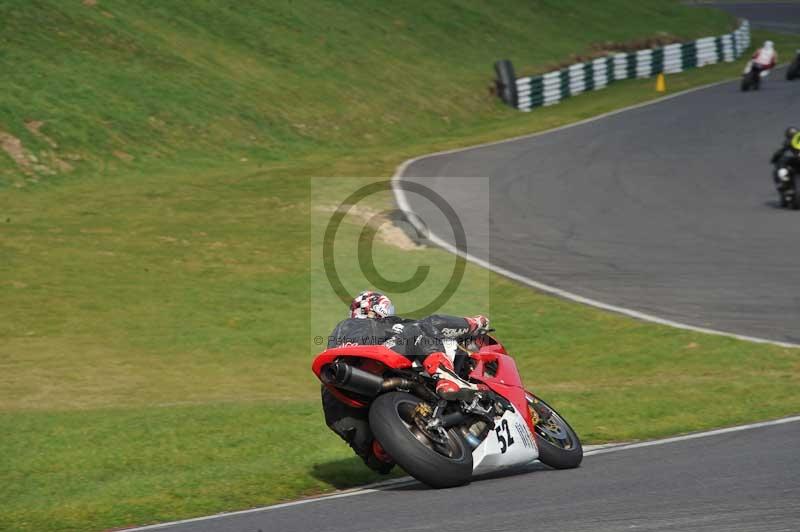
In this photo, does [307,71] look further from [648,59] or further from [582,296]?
[582,296]

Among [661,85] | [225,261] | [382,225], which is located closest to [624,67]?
[661,85]

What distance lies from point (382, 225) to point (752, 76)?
20117mm

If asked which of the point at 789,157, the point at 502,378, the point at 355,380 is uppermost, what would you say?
the point at 789,157

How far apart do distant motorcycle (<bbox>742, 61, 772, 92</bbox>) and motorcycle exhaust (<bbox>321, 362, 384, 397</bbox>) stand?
108 ft

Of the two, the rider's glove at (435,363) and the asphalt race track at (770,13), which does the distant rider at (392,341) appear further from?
the asphalt race track at (770,13)

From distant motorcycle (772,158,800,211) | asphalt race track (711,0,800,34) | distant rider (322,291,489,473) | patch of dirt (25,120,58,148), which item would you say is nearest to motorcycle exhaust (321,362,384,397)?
distant rider (322,291,489,473)

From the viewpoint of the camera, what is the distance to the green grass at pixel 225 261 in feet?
36.3

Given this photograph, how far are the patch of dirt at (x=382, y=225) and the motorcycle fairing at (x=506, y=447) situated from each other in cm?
1318

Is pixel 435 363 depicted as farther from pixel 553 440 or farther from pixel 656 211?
pixel 656 211

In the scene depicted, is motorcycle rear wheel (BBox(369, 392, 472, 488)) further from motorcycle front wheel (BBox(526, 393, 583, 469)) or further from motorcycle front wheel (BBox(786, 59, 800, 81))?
motorcycle front wheel (BBox(786, 59, 800, 81))

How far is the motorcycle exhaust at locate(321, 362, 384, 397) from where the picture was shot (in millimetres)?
8445

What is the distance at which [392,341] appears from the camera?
8.73m

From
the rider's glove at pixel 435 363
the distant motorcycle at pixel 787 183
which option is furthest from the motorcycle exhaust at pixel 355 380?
the distant motorcycle at pixel 787 183

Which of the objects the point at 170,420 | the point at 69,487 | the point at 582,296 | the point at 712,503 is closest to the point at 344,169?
the point at 582,296
